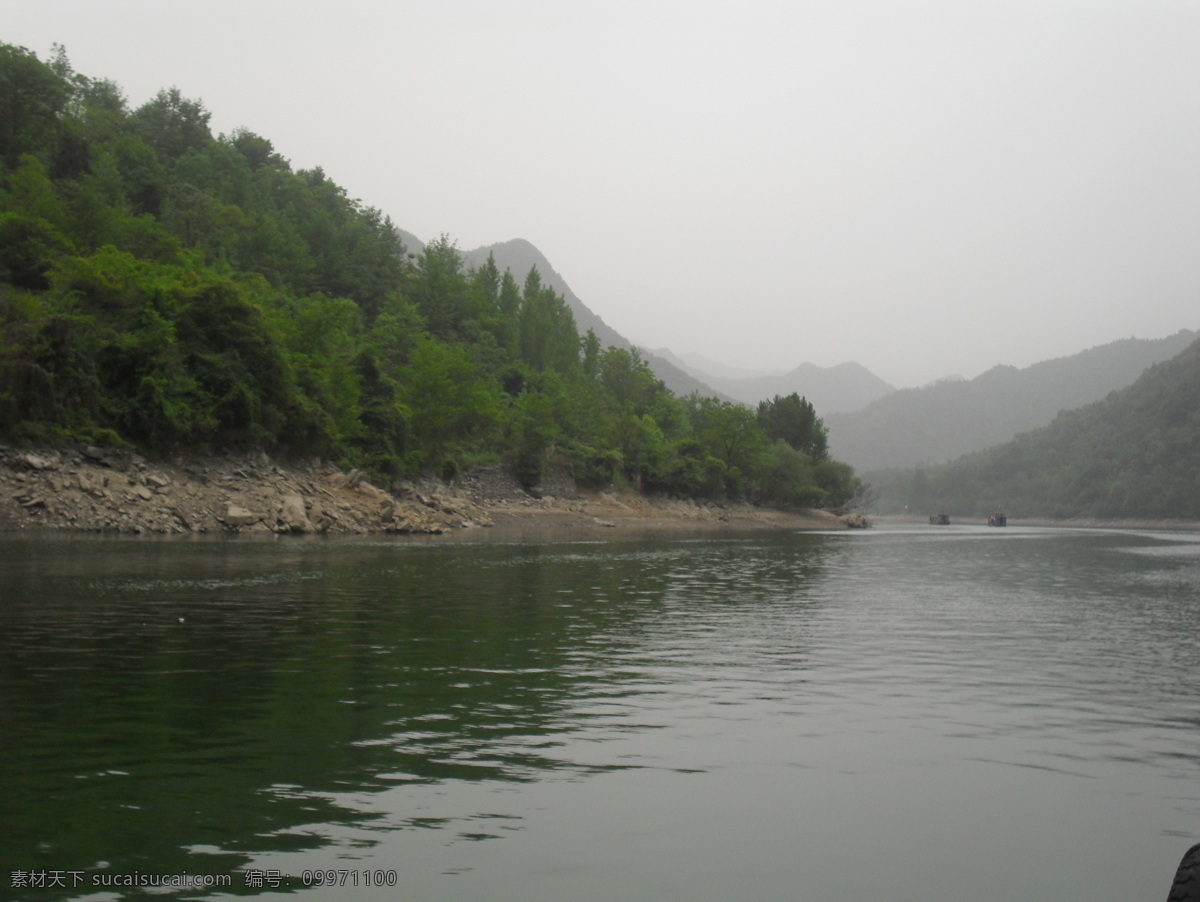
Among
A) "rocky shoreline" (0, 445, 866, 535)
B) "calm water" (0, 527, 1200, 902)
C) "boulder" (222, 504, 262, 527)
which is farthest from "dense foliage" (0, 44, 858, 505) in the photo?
"calm water" (0, 527, 1200, 902)

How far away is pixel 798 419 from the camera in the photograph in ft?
563

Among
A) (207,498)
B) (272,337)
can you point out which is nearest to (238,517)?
(207,498)

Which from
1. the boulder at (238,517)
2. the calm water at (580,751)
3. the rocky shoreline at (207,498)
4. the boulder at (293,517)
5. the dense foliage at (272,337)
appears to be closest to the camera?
the calm water at (580,751)

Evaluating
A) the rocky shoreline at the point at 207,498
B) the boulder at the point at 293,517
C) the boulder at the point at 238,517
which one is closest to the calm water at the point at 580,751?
the rocky shoreline at the point at 207,498

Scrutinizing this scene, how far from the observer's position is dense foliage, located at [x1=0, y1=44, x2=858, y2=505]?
54469 mm

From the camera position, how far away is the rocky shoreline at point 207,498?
43.5 metres

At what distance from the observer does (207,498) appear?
51.8m

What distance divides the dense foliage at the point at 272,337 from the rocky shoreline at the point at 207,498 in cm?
196

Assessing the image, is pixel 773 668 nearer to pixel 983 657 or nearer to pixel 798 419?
→ pixel 983 657

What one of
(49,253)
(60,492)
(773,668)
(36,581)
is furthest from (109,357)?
(773,668)

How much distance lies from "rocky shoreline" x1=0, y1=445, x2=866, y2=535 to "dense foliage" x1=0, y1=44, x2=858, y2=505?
1962 millimetres

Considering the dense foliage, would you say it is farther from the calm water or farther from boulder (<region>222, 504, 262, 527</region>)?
the calm water

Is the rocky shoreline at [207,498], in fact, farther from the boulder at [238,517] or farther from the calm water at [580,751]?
the calm water at [580,751]

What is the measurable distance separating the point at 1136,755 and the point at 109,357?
191ft
